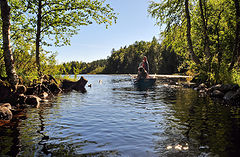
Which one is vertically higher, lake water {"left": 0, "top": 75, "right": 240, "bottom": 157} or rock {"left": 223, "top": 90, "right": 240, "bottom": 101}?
rock {"left": 223, "top": 90, "right": 240, "bottom": 101}

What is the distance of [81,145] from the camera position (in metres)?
5.78

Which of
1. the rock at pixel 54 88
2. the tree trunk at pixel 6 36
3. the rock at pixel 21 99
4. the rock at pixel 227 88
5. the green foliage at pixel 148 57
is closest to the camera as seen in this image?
the tree trunk at pixel 6 36

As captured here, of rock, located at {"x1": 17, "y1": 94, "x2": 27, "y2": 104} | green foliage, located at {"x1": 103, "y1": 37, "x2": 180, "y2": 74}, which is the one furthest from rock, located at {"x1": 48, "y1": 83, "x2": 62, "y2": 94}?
green foliage, located at {"x1": 103, "y1": 37, "x2": 180, "y2": 74}

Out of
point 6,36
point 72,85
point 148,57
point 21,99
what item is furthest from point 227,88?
point 148,57

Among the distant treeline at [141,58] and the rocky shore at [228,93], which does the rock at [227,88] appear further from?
the distant treeline at [141,58]

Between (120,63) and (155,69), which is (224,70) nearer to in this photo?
A: (155,69)

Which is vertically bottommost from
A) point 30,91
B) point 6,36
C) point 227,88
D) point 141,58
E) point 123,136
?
point 123,136

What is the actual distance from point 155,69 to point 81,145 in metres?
103

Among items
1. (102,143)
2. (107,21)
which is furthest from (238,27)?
(102,143)

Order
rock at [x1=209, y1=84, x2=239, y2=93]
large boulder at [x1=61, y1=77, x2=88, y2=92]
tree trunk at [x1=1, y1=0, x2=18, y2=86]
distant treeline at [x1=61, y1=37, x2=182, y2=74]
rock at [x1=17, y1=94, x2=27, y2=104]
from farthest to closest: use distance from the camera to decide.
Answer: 1. distant treeline at [x1=61, y1=37, x2=182, y2=74]
2. large boulder at [x1=61, y1=77, x2=88, y2=92]
3. rock at [x1=209, y1=84, x2=239, y2=93]
4. rock at [x1=17, y1=94, x2=27, y2=104]
5. tree trunk at [x1=1, y1=0, x2=18, y2=86]

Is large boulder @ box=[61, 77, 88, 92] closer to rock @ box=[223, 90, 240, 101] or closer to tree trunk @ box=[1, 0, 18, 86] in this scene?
tree trunk @ box=[1, 0, 18, 86]

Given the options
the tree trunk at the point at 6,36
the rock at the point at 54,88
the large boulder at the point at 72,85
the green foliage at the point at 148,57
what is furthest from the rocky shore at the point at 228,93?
the green foliage at the point at 148,57

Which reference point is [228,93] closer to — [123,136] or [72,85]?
[123,136]

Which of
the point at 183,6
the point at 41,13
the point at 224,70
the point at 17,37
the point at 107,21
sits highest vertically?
the point at 183,6
